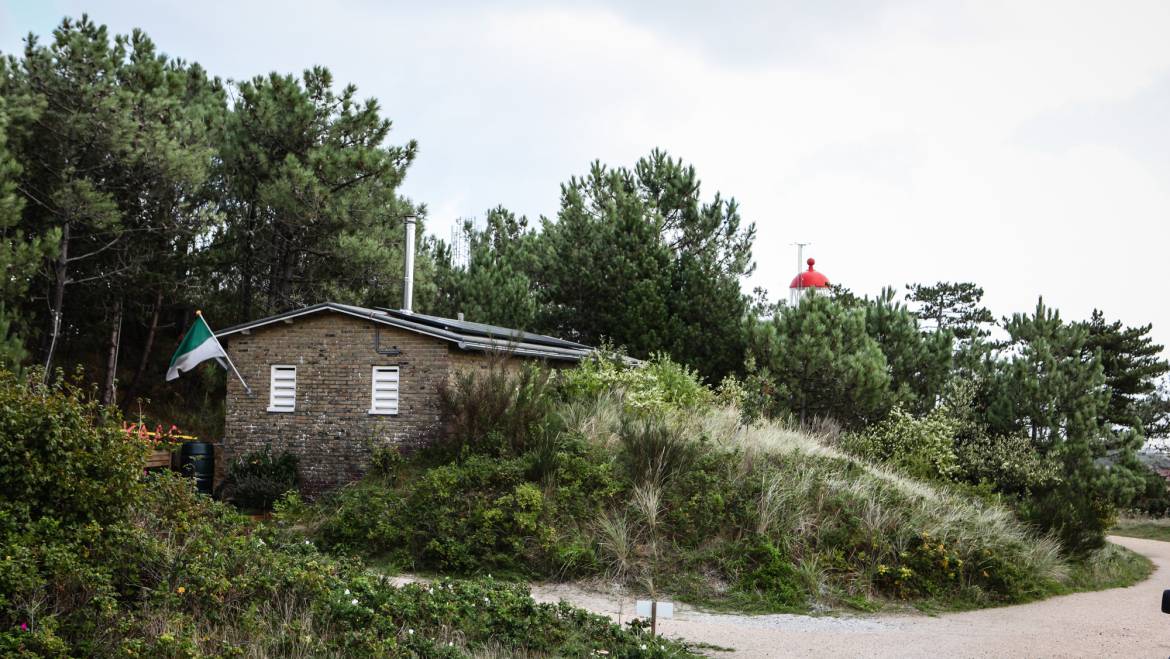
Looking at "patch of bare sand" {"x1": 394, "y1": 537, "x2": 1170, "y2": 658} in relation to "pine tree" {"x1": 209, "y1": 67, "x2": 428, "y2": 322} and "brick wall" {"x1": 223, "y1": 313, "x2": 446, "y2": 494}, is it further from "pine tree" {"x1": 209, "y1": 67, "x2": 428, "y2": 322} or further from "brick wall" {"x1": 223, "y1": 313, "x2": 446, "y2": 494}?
"pine tree" {"x1": 209, "y1": 67, "x2": 428, "y2": 322}

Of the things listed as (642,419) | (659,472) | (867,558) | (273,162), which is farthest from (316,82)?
(867,558)

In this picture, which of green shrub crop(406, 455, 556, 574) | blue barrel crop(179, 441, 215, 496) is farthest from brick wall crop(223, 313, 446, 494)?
green shrub crop(406, 455, 556, 574)

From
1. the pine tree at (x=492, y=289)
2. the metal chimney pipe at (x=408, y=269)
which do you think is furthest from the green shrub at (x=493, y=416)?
the pine tree at (x=492, y=289)

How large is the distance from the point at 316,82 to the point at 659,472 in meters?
17.8

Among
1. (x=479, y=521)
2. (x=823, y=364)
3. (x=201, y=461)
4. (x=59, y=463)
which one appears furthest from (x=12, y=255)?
Result: (x=823, y=364)

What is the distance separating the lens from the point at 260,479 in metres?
16.4

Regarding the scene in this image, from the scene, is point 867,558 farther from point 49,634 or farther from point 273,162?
point 273,162

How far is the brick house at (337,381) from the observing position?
16.7 metres

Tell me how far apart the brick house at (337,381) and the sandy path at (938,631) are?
6.92 meters

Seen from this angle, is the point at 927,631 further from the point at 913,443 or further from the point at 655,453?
the point at 913,443

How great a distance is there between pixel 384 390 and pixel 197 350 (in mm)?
3382

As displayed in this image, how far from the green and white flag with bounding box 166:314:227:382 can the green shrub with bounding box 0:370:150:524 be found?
31.5 ft

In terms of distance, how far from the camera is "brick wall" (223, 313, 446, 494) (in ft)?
54.7

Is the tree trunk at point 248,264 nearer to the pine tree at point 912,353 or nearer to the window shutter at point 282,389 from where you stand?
the window shutter at point 282,389
